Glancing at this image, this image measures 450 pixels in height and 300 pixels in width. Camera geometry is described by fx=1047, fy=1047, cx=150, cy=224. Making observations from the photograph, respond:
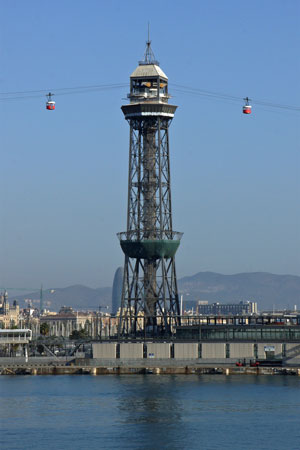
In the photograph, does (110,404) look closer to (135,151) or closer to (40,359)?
(40,359)

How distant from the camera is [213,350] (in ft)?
493

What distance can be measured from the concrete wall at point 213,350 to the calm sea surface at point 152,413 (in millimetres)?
15893

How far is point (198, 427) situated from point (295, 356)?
186 ft

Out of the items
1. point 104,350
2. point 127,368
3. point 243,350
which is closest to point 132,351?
point 104,350

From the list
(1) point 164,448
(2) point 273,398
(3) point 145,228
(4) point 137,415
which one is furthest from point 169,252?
(1) point 164,448

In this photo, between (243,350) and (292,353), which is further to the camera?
(243,350)

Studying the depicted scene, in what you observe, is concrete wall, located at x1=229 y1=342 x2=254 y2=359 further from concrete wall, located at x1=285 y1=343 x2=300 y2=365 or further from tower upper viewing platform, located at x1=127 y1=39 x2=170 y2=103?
tower upper viewing platform, located at x1=127 y1=39 x2=170 y2=103

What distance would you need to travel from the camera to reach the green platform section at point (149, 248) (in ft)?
561

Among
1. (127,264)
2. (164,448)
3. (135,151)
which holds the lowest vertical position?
(164,448)

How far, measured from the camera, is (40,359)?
525 feet

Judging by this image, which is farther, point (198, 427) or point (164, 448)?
point (198, 427)

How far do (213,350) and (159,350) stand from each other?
8.29 metres

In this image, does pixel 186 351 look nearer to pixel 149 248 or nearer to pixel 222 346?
pixel 222 346

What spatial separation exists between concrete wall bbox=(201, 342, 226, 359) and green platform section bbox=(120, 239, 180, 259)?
981 inches
